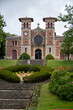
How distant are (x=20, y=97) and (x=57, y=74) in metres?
2.78

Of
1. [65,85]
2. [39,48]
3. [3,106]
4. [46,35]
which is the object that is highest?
[46,35]

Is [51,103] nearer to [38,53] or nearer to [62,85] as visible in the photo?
[62,85]

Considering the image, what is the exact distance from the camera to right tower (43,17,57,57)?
43.2 meters

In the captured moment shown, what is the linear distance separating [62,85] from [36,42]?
35.6m

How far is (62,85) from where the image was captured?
30.8 ft

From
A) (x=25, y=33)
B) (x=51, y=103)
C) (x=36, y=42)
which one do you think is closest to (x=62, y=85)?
(x=51, y=103)

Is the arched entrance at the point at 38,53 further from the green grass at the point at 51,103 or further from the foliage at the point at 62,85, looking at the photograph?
the green grass at the point at 51,103

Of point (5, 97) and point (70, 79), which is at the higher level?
point (70, 79)

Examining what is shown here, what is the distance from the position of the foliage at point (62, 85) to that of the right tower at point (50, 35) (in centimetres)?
3237

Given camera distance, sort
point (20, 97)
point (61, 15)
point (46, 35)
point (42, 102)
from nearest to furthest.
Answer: point (42, 102)
point (20, 97)
point (61, 15)
point (46, 35)

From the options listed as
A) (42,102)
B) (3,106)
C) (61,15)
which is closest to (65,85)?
(42,102)

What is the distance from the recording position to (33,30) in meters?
45.1

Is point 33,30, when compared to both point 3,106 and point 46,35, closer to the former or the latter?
point 46,35

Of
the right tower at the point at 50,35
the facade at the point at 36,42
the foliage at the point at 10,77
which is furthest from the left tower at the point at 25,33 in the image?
the foliage at the point at 10,77
